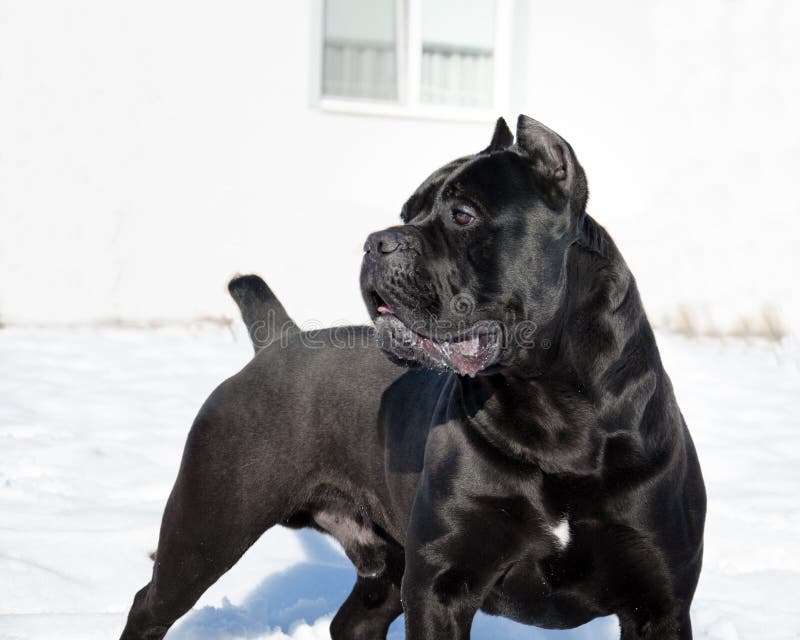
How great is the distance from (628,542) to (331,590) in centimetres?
191

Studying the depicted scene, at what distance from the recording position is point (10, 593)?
12.3 feet

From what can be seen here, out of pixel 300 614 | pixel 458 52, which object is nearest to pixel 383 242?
pixel 300 614

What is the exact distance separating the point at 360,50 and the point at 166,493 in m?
4.82

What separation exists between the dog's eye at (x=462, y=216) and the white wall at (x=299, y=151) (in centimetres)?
591

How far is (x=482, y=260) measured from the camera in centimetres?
242

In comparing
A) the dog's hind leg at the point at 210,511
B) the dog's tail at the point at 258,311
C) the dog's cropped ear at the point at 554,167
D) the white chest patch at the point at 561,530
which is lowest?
the dog's hind leg at the point at 210,511

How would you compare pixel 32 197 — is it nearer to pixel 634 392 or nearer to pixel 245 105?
pixel 245 105

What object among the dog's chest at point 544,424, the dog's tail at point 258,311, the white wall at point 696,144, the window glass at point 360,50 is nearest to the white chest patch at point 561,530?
the dog's chest at point 544,424

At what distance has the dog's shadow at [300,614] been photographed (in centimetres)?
362

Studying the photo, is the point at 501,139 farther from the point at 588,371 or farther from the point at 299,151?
the point at 299,151

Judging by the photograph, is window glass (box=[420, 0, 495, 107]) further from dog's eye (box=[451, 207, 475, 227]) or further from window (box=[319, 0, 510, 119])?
dog's eye (box=[451, 207, 475, 227])

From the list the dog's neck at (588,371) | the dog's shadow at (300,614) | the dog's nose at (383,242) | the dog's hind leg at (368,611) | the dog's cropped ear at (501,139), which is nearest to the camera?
the dog's nose at (383,242)

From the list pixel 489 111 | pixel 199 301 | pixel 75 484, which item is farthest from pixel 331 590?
pixel 489 111

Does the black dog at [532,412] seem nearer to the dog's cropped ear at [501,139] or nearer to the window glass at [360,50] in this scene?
the dog's cropped ear at [501,139]
